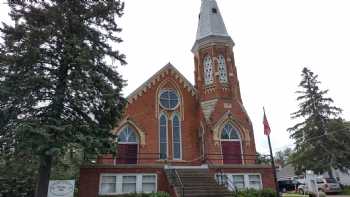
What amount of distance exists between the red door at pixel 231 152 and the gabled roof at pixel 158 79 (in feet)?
16.9

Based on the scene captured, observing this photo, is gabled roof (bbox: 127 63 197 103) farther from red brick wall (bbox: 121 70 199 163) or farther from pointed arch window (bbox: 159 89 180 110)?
pointed arch window (bbox: 159 89 180 110)

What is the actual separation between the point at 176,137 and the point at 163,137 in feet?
3.45

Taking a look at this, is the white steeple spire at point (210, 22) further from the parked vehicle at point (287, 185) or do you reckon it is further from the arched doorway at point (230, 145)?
the parked vehicle at point (287, 185)

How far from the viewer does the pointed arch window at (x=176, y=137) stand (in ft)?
63.6

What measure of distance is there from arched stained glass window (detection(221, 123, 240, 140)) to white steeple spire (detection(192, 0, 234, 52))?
305 inches

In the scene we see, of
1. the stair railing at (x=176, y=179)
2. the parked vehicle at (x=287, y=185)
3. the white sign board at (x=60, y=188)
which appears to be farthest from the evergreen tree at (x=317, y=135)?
the white sign board at (x=60, y=188)

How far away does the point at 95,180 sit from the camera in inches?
562

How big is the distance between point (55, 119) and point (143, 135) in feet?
27.9

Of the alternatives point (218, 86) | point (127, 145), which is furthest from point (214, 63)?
→ point (127, 145)

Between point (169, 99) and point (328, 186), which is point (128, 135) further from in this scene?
point (328, 186)

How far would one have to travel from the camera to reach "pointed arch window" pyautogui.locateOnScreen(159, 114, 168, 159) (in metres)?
19.0

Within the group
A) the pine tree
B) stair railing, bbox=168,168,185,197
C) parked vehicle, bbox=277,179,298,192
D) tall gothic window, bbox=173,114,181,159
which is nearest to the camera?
the pine tree

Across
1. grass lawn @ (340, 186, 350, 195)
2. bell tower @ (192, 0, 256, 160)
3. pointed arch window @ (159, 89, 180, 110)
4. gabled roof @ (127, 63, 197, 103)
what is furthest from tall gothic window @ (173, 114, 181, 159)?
grass lawn @ (340, 186, 350, 195)

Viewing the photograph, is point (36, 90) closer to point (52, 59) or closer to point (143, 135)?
point (52, 59)
